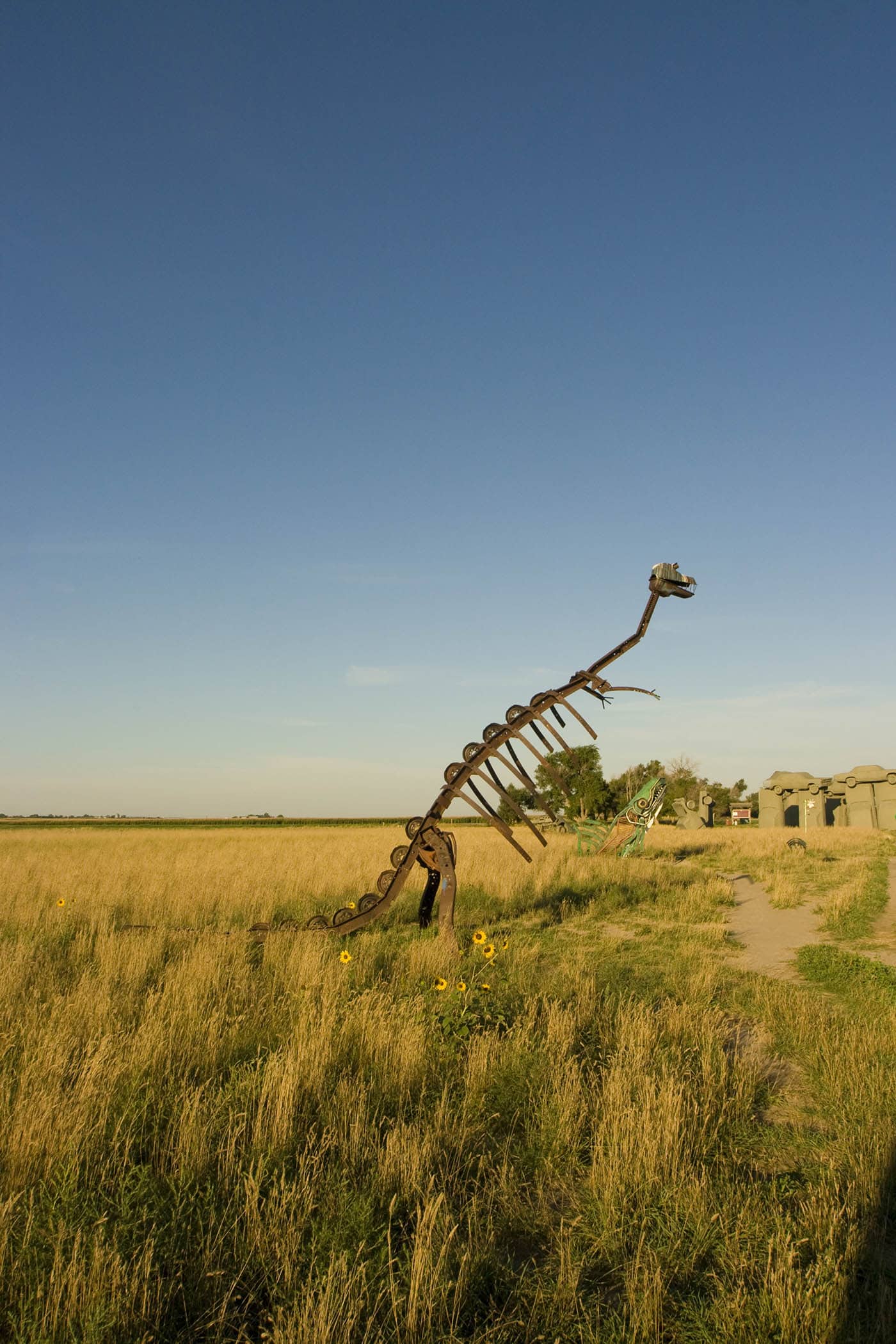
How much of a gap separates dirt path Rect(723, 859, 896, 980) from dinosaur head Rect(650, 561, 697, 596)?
4168mm

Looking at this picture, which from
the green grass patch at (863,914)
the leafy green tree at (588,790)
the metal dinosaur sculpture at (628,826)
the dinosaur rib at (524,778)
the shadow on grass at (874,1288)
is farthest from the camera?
the leafy green tree at (588,790)

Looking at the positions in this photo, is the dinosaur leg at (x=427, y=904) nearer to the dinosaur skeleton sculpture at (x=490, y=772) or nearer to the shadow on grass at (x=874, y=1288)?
the dinosaur skeleton sculpture at (x=490, y=772)

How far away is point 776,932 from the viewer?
36.2 ft

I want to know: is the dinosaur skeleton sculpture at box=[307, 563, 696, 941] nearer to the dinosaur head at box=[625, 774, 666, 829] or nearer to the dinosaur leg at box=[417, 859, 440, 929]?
the dinosaur leg at box=[417, 859, 440, 929]

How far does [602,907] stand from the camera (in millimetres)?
12656

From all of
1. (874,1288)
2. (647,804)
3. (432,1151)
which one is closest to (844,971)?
(874,1288)

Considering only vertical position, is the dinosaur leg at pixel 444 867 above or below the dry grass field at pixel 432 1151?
above

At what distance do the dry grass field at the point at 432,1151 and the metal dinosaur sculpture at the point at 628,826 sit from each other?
461 inches

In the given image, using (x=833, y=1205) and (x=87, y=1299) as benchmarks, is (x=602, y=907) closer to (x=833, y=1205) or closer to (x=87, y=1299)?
(x=833, y=1205)

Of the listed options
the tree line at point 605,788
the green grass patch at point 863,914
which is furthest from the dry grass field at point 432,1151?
the tree line at point 605,788

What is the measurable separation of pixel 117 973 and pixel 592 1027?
4041mm

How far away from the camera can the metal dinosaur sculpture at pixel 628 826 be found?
1953cm

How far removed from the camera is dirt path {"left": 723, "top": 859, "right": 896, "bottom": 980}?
29.1 ft

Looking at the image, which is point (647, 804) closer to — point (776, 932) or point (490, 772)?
point (776, 932)
